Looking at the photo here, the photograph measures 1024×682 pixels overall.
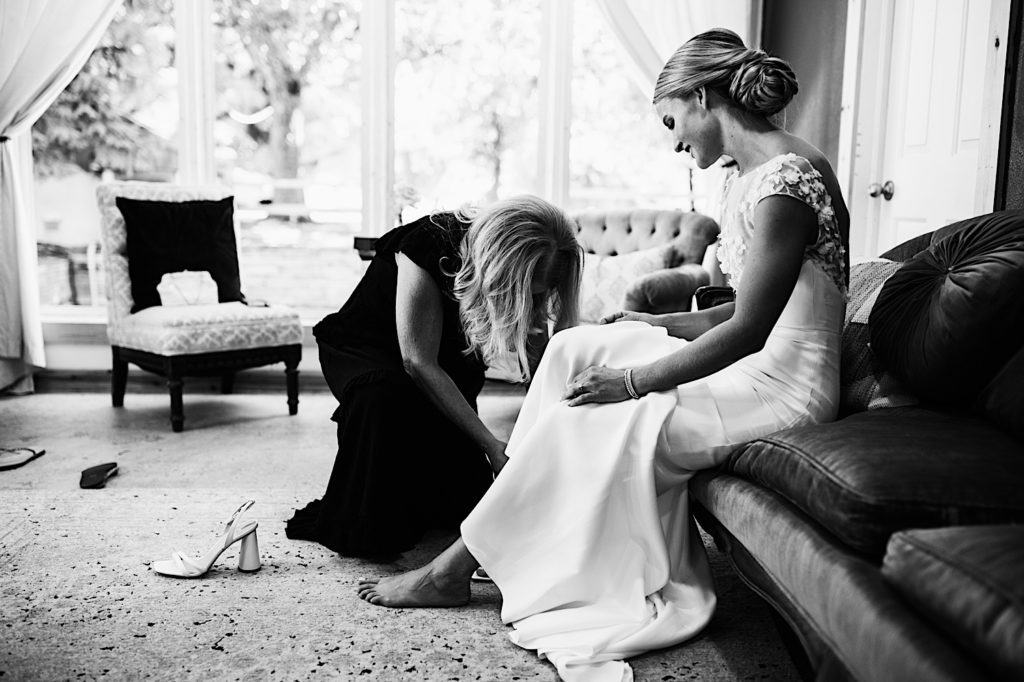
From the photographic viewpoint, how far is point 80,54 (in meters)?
4.52

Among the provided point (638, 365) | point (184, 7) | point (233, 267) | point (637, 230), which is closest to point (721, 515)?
point (638, 365)

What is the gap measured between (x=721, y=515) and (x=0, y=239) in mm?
4062

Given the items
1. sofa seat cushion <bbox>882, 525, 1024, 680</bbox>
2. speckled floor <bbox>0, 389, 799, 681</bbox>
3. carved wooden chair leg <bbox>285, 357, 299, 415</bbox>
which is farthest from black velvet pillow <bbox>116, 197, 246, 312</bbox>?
sofa seat cushion <bbox>882, 525, 1024, 680</bbox>

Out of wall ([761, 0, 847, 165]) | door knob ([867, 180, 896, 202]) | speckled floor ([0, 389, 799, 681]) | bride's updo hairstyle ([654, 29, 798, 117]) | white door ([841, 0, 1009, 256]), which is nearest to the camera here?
speckled floor ([0, 389, 799, 681])

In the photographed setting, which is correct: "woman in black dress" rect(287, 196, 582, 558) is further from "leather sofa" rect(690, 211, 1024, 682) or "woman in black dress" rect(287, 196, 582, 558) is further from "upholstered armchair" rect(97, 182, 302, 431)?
"upholstered armchair" rect(97, 182, 302, 431)

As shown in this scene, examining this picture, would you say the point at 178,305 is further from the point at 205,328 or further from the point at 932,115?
the point at 932,115

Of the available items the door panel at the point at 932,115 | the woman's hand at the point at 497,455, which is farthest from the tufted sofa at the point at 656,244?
the woman's hand at the point at 497,455

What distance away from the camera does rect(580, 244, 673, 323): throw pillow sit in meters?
3.80

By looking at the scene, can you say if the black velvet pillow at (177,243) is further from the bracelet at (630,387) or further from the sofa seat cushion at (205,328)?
the bracelet at (630,387)

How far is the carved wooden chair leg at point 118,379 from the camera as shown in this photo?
4158 millimetres

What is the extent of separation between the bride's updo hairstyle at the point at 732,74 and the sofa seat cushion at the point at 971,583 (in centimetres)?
99

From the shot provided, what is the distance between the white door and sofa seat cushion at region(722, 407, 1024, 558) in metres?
1.55

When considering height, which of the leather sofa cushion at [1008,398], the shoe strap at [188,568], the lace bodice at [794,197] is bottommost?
the shoe strap at [188,568]

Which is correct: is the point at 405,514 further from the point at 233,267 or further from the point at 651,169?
the point at 651,169
